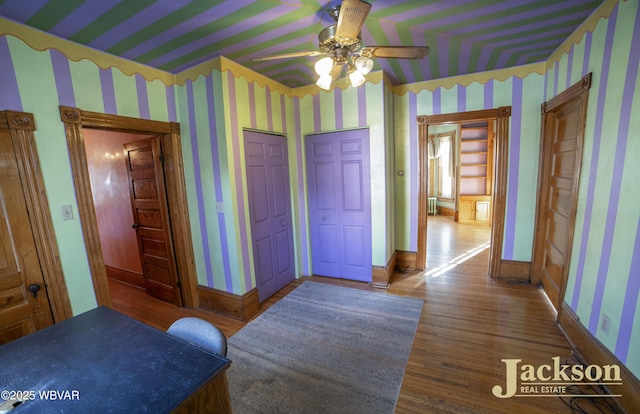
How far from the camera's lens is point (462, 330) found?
7.68ft

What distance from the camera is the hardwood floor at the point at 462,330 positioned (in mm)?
1659

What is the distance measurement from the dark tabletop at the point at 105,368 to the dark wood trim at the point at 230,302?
4.64 ft

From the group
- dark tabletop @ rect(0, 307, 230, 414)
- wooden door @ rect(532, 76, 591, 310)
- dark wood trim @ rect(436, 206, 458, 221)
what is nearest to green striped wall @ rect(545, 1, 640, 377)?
wooden door @ rect(532, 76, 591, 310)

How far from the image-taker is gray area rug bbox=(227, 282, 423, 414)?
5.59 ft

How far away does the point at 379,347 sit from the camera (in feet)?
7.14

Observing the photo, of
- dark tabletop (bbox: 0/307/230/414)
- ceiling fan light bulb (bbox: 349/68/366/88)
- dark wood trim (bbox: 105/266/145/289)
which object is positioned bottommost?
dark wood trim (bbox: 105/266/145/289)

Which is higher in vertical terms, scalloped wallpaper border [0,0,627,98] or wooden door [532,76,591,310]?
scalloped wallpaper border [0,0,627,98]

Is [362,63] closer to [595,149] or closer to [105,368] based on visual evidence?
[595,149]

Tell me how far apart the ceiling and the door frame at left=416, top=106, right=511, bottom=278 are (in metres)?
0.70

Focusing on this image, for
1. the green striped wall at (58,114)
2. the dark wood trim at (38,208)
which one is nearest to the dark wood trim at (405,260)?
the green striped wall at (58,114)

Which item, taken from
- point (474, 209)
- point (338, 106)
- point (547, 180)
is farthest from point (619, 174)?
point (474, 209)

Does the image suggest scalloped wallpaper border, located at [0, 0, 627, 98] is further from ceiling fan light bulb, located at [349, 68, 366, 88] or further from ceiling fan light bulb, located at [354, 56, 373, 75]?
ceiling fan light bulb, located at [354, 56, 373, 75]

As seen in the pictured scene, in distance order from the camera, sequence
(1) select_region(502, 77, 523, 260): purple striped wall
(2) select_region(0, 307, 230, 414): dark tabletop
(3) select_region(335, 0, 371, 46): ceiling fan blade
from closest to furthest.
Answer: (2) select_region(0, 307, 230, 414): dark tabletop < (3) select_region(335, 0, 371, 46): ceiling fan blade < (1) select_region(502, 77, 523, 260): purple striped wall

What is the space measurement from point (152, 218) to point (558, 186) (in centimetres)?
453
